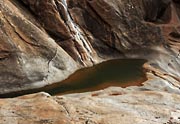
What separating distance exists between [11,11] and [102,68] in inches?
221

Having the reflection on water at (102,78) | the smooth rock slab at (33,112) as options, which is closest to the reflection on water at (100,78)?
the reflection on water at (102,78)

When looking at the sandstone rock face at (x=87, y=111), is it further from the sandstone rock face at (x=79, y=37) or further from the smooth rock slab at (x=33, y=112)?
the sandstone rock face at (x=79, y=37)

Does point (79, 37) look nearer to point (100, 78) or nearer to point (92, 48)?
point (92, 48)

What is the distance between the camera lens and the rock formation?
11844 mm

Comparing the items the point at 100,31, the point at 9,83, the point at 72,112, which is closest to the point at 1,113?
the point at 72,112

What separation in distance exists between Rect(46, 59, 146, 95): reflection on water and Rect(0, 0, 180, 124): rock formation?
0.53m

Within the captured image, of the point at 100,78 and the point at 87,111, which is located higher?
the point at 100,78

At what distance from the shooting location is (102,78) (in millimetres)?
19344

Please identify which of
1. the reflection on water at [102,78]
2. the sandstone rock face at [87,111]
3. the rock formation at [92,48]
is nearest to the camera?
the sandstone rock face at [87,111]

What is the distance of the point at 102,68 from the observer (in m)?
21.5

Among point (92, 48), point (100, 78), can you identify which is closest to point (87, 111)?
point (100, 78)

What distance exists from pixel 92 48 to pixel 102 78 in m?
4.62

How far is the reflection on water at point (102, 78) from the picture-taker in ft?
58.1

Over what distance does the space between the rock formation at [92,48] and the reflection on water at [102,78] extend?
1.74 ft
